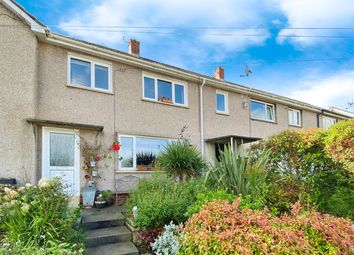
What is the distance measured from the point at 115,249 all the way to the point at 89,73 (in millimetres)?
7544

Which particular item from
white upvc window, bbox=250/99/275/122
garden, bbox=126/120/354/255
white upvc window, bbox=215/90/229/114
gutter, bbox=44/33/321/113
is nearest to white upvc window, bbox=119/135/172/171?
garden, bbox=126/120/354/255

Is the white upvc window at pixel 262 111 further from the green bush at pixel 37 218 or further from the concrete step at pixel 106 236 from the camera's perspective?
the green bush at pixel 37 218

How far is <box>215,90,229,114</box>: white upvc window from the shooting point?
15.6 m

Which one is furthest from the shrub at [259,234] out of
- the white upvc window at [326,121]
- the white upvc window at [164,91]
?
the white upvc window at [326,121]

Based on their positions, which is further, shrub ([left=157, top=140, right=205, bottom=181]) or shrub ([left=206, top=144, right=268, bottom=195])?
shrub ([left=157, top=140, right=205, bottom=181])

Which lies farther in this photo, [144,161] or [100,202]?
[144,161]

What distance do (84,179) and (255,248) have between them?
7989 millimetres

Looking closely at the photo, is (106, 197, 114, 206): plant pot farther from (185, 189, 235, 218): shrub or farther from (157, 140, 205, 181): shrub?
(185, 189, 235, 218): shrub

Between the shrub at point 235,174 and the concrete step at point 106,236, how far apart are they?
8.40 ft

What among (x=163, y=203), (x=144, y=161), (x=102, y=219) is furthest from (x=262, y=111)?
(x=102, y=219)

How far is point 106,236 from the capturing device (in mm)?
6414

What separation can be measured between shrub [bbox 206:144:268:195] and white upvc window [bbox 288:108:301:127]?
13.6 m

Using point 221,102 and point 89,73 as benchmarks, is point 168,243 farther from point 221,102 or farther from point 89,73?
point 221,102

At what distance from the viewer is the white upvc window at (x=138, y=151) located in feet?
38.5
